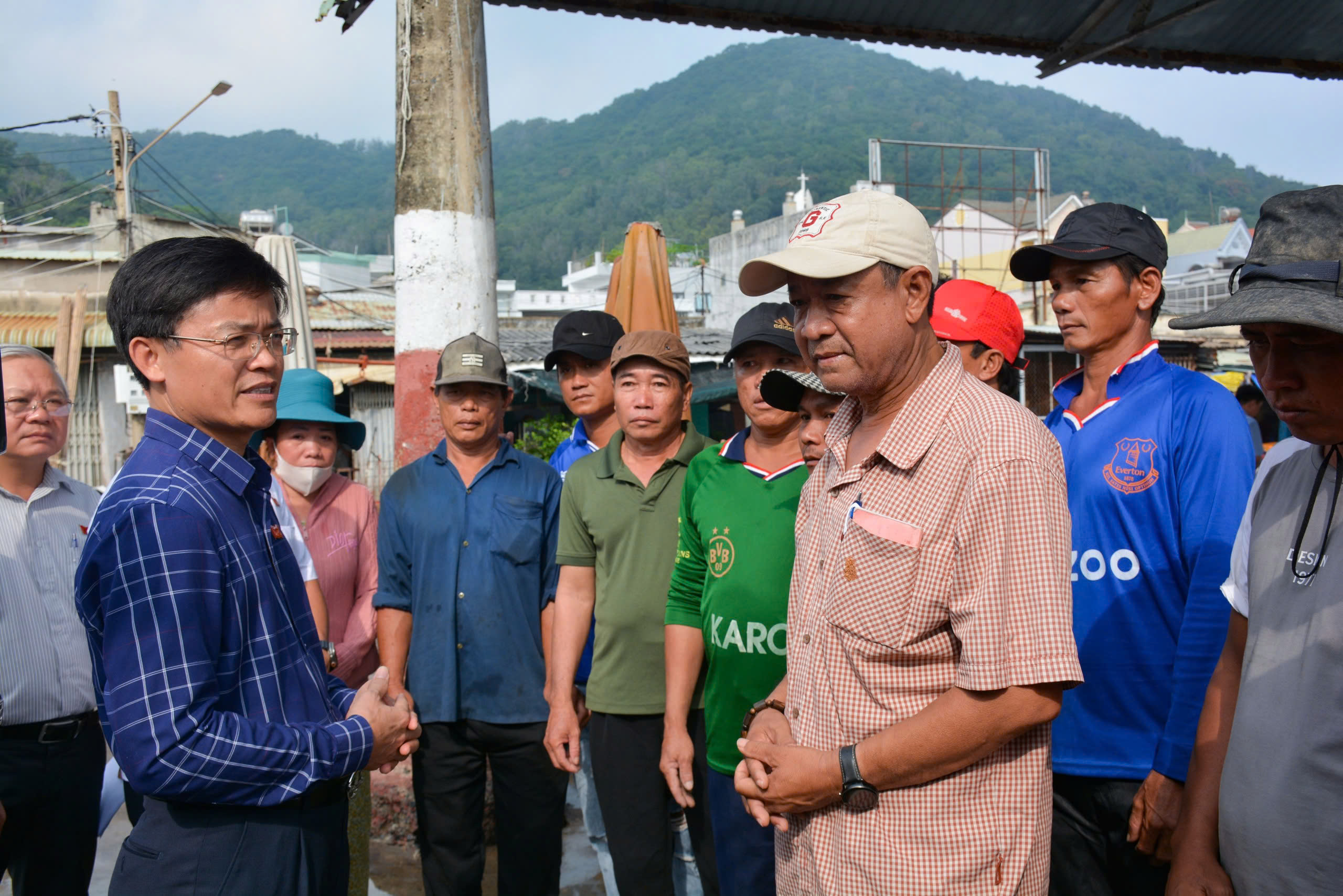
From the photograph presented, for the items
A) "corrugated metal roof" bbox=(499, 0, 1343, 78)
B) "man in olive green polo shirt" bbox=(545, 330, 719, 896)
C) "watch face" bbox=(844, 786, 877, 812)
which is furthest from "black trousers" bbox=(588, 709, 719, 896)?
"corrugated metal roof" bbox=(499, 0, 1343, 78)

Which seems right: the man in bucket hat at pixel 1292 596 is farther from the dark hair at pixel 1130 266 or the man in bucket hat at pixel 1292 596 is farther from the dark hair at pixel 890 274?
the dark hair at pixel 1130 266

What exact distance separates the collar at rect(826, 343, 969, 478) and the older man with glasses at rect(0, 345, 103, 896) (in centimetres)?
288

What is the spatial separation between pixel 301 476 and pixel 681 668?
1.96 m

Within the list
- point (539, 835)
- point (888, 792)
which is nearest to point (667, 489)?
point (539, 835)

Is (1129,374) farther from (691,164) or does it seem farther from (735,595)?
(691,164)

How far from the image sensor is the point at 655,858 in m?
3.18

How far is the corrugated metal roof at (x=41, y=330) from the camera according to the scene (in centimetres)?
1452

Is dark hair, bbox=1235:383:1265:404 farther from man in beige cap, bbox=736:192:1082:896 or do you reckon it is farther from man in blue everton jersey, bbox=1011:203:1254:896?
man in beige cap, bbox=736:192:1082:896

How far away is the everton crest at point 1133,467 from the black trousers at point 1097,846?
2.53ft

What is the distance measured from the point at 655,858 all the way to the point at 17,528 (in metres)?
2.61

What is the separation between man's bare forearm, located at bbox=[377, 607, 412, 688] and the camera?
12.1 ft

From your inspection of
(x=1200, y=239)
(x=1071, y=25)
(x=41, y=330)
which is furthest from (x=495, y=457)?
(x=1200, y=239)

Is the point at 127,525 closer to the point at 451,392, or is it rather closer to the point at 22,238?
the point at 451,392

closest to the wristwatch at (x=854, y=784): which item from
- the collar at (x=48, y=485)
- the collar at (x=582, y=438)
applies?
the collar at (x=582, y=438)
